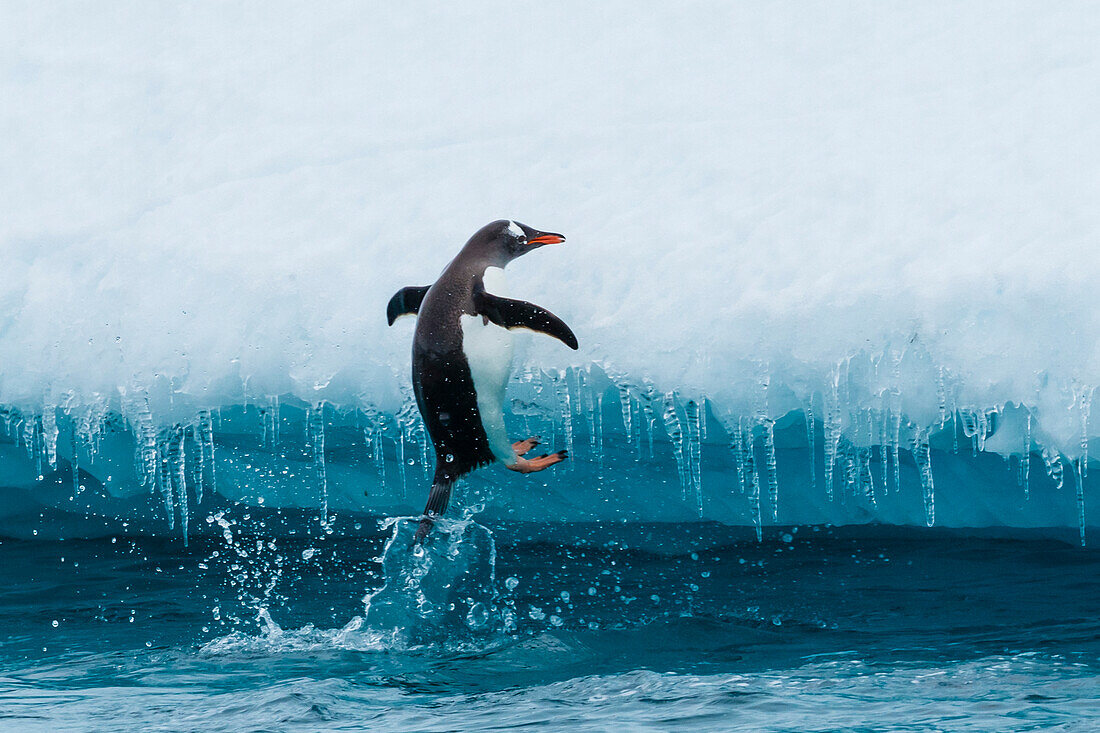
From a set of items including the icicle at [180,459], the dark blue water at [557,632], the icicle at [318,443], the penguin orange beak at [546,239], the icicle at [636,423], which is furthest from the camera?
the icicle at [180,459]

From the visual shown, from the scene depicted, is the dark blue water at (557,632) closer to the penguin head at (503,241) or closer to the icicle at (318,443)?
the icicle at (318,443)

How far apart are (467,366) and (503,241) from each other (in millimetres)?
546

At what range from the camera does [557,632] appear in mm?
4488

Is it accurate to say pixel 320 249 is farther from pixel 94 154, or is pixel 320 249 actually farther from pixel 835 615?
pixel 835 615

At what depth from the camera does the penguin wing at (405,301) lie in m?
4.34

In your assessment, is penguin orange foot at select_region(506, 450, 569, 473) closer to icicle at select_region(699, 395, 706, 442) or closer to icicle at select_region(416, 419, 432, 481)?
icicle at select_region(416, 419, 432, 481)

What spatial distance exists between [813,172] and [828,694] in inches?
99.0

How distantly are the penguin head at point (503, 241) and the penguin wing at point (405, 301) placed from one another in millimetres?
270

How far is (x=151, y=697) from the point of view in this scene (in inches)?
150

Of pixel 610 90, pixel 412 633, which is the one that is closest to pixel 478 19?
pixel 610 90

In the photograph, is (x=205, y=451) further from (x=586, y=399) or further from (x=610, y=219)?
(x=610, y=219)

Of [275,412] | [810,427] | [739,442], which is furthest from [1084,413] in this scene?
[275,412]

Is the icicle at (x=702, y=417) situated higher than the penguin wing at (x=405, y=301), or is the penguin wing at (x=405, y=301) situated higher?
the penguin wing at (x=405, y=301)

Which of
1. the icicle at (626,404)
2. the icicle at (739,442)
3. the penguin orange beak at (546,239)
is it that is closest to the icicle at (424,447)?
the icicle at (626,404)
